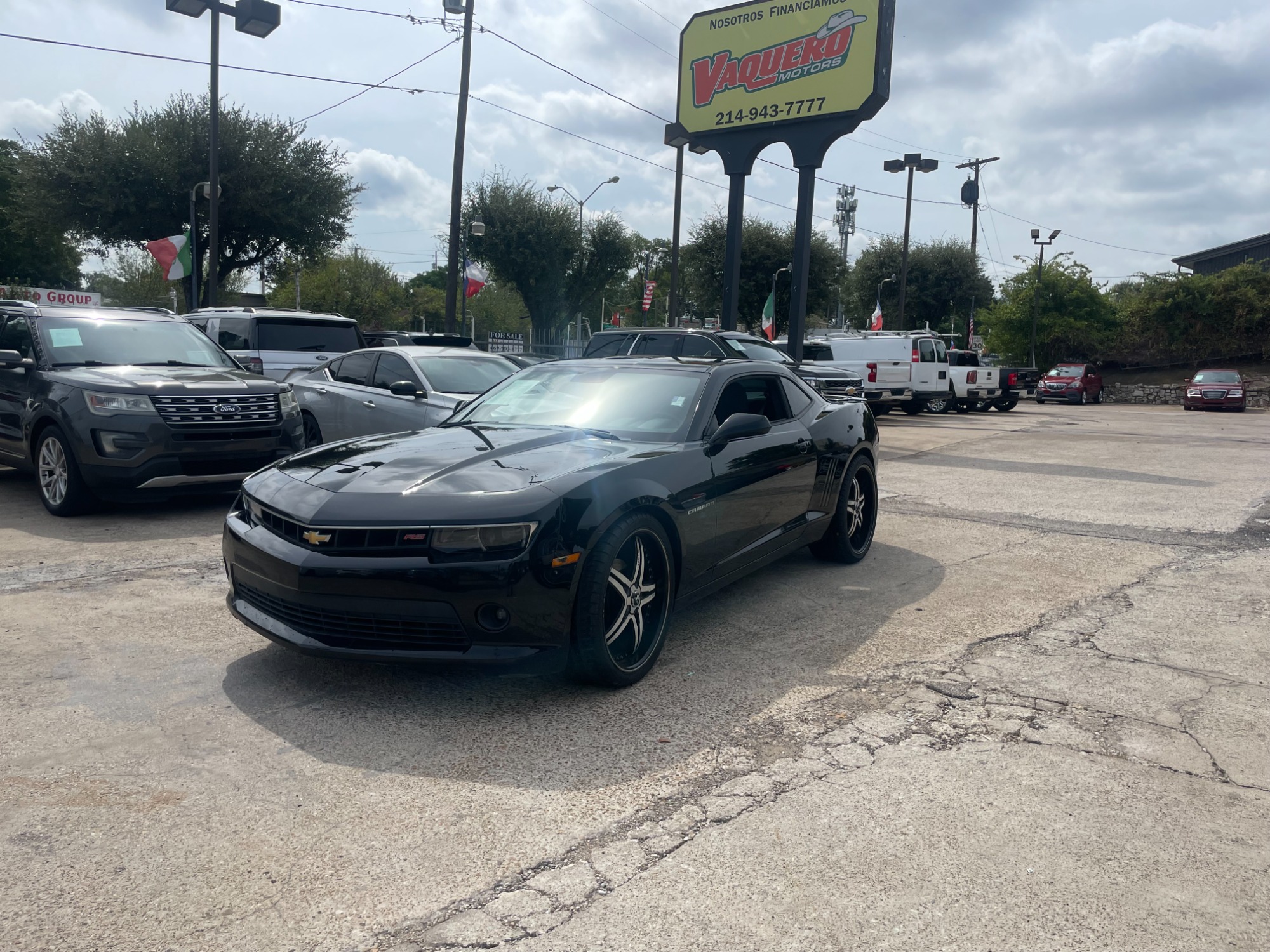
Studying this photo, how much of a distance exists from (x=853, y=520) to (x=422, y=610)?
3720mm

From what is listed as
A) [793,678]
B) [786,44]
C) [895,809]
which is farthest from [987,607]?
[786,44]

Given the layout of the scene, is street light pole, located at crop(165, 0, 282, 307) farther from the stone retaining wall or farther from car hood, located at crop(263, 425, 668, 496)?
the stone retaining wall

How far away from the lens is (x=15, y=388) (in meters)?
7.92

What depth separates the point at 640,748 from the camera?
338 centimetres

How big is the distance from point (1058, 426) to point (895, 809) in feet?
68.2

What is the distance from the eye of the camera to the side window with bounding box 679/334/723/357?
1225 cm

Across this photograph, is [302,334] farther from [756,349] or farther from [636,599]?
[636,599]

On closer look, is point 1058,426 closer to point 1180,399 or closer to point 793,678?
point 793,678

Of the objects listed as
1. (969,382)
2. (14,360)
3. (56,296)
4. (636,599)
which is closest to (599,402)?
(636,599)

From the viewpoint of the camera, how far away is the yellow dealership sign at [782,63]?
17.6 meters


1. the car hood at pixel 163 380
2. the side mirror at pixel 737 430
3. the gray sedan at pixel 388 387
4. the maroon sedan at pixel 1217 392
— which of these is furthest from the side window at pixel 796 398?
the maroon sedan at pixel 1217 392

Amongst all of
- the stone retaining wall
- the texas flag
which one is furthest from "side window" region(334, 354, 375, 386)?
the stone retaining wall

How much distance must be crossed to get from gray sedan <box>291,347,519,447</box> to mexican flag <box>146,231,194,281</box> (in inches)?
589

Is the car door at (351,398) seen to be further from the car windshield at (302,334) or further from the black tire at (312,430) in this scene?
the car windshield at (302,334)
